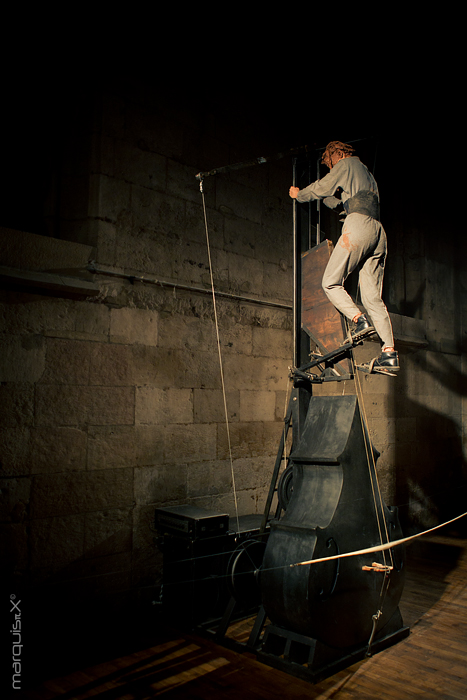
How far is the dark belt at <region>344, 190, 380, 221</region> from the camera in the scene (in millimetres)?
3229

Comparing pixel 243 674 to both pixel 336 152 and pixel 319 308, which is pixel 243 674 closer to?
pixel 319 308

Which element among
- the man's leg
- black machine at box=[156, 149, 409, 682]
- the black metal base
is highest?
the man's leg

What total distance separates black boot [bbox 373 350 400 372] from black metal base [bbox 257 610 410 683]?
1.66 meters

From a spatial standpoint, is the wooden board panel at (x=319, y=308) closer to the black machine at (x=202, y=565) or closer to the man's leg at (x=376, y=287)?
the man's leg at (x=376, y=287)

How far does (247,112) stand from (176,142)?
1084 mm

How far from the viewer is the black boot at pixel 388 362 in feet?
10.1

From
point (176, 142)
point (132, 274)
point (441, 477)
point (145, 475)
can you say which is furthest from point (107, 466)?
point (441, 477)

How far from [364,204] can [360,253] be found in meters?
0.33

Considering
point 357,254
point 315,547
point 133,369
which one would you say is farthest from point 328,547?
point 133,369

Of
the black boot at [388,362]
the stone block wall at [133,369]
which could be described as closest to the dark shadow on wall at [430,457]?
the stone block wall at [133,369]

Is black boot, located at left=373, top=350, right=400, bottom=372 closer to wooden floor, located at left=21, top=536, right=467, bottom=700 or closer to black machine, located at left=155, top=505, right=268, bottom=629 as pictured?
black machine, located at left=155, top=505, right=268, bottom=629

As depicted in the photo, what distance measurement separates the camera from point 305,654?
9.13ft

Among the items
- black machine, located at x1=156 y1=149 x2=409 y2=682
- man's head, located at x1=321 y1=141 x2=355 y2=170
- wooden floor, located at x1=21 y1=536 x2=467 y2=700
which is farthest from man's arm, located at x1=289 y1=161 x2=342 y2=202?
wooden floor, located at x1=21 y1=536 x2=467 y2=700

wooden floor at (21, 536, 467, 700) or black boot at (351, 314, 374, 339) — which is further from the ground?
black boot at (351, 314, 374, 339)
